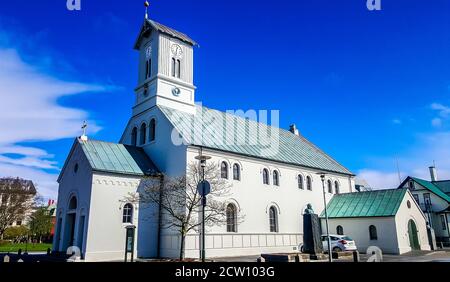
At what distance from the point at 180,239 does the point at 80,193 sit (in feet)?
28.2

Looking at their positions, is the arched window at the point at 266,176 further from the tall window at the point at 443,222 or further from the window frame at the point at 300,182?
the tall window at the point at 443,222

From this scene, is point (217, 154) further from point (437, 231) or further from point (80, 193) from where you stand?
point (437, 231)

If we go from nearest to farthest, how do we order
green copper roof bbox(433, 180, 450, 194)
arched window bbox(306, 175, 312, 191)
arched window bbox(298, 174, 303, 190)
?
1. arched window bbox(298, 174, 303, 190)
2. arched window bbox(306, 175, 312, 191)
3. green copper roof bbox(433, 180, 450, 194)

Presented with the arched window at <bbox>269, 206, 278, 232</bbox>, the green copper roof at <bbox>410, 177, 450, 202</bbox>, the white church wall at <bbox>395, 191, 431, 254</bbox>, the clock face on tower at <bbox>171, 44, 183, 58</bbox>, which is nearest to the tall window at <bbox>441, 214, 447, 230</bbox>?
the green copper roof at <bbox>410, 177, 450, 202</bbox>

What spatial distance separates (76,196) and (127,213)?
4.36m

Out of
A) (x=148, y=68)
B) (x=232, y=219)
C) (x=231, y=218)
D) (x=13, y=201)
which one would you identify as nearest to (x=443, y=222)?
(x=232, y=219)

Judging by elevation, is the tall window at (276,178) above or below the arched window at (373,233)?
above

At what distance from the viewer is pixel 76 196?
2709 centimetres

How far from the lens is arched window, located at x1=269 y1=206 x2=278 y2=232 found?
33188 millimetres

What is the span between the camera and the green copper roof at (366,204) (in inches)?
1324

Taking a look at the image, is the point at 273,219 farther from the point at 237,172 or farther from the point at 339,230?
the point at 339,230

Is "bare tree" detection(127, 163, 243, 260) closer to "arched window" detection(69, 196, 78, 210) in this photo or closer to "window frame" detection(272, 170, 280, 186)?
"arched window" detection(69, 196, 78, 210)

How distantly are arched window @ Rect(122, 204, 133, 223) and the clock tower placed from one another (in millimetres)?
10132

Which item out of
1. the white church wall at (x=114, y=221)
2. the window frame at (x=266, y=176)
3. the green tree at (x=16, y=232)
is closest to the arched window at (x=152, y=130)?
the white church wall at (x=114, y=221)
